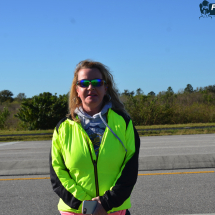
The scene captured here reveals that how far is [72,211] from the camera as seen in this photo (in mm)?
2285

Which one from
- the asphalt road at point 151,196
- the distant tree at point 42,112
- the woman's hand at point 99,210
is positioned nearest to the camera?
the woman's hand at point 99,210

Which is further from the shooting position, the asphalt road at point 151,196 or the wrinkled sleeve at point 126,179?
the asphalt road at point 151,196

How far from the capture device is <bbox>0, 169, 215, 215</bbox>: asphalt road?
456cm

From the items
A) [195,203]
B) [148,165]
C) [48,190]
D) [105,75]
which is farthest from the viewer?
[148,165]

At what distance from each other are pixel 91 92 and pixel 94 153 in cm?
53

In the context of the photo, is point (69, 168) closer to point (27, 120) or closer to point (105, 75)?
point (105, 75)

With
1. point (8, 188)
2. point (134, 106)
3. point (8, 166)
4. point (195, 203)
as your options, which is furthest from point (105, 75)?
point (134, 106)

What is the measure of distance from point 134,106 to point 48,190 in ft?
79.2

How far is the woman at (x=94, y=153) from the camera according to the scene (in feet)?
7.24

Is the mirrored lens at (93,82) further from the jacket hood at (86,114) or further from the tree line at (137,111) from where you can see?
the tree line at (137,111)

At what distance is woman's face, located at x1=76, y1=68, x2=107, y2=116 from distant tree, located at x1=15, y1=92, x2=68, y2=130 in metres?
26.3

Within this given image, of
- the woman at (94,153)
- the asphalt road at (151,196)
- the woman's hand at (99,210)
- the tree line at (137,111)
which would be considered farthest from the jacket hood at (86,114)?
the tree line at (137,111)

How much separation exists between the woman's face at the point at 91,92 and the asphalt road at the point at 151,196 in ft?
8.70

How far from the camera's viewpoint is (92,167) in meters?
2.21
